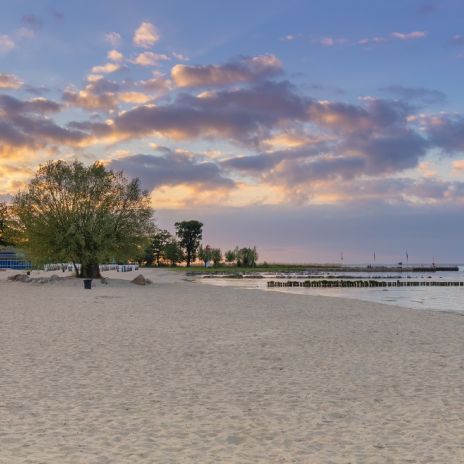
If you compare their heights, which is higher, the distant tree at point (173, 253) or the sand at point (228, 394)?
the distant tree at point (173, 253)

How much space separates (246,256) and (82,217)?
401 ft

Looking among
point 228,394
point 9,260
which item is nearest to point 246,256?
point 9,260

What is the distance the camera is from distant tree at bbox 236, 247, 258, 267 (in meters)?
180

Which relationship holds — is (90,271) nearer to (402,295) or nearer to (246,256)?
(402,295)

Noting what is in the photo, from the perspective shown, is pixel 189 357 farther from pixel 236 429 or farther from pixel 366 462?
pixel 366 462

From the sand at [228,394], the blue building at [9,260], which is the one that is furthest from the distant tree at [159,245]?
the sand at [228,394]

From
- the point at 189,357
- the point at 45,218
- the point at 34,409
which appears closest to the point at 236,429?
the point at 34,409

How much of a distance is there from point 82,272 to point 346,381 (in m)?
55.4

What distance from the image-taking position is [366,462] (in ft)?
24.5

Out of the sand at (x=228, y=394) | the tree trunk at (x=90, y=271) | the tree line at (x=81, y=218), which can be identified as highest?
the tree line at (x=81, y=218)

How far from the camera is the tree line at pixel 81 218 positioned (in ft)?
193

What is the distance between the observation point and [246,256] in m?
180

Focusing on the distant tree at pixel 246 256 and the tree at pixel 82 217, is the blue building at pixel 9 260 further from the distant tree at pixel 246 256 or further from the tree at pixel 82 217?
the distant tree at pixel 246 256

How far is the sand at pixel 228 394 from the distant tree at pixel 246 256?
156 metres
